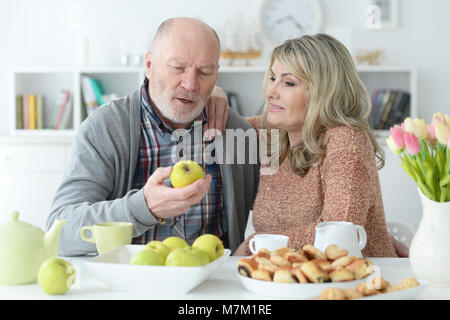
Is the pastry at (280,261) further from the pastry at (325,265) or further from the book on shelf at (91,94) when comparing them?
the book on shelf at (91,94)

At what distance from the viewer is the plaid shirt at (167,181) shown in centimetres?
187

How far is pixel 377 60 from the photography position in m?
4.14

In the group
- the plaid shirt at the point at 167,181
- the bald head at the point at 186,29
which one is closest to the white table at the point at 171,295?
the plaid shirt at the point at 167,181

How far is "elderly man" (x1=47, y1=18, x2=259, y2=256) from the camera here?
174cm

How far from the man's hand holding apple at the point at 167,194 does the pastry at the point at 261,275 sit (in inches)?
13.7

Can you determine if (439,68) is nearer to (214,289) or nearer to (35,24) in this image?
(35,24)

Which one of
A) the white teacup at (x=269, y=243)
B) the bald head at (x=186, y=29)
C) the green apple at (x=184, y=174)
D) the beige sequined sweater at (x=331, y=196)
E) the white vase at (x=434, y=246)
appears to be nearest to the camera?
the white vase at (x=434, y=246)

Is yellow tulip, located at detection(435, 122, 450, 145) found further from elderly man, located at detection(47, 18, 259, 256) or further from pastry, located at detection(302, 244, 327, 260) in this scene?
elderly man, located at detection(47, 18, 259, 256)

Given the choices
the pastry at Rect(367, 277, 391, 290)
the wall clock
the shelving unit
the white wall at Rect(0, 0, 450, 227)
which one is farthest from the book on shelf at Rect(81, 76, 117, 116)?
the pastry at Rect(367, 277, 391, 290)

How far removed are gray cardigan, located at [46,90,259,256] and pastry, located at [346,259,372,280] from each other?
0.58m

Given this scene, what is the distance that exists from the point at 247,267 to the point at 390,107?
325 centimetres

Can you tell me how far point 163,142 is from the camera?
1917 millimetres

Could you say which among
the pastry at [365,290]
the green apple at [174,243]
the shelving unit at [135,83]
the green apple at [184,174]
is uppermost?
the shelving unit at [135,83]
